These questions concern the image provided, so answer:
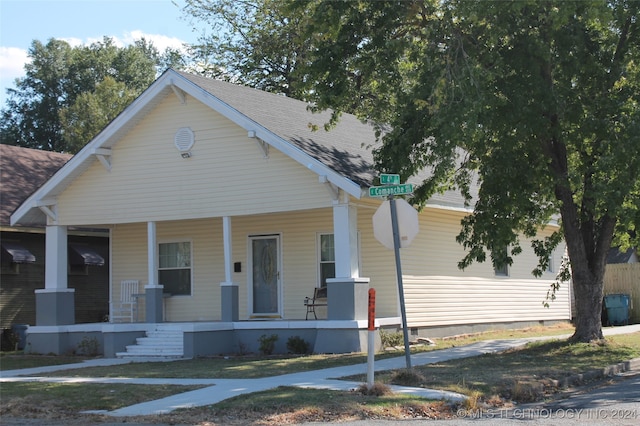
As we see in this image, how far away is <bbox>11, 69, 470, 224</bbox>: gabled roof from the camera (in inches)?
714

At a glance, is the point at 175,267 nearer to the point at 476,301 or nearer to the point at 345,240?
the point at 345,240

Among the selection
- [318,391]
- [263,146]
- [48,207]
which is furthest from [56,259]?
[318,391]

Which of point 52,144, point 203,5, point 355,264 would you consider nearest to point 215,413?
point 355,264

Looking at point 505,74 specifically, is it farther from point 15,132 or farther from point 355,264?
point 15,132

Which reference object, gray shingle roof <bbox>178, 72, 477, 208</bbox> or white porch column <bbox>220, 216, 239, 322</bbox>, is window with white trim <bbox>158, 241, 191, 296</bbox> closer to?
white porch column <bbox>220, 216, 239, 322</bbox>

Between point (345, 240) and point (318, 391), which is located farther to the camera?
point (345, 240)

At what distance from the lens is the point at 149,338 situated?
19969 mm

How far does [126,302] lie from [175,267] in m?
1.68

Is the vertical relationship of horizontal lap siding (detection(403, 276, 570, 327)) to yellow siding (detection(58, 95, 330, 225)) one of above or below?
below

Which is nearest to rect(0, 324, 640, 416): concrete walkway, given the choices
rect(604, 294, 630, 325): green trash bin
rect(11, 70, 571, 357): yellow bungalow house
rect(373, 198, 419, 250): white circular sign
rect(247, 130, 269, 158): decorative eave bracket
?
rect(11, 70, 571, 357): yellow bungalow house

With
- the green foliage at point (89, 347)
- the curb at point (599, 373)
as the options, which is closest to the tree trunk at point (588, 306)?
the curb at point (599, 373)

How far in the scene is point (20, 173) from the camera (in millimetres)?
27078

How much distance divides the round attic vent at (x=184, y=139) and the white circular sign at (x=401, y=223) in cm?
864

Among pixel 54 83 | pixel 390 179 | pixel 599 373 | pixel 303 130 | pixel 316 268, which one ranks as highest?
pixel 54 83
